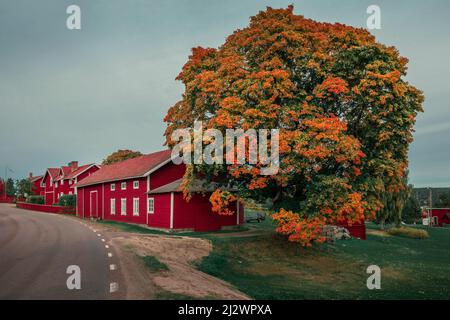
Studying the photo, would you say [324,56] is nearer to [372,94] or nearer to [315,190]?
[372,94]

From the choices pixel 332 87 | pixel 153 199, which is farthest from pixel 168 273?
pixel 153 199

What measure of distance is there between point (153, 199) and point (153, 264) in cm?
1954

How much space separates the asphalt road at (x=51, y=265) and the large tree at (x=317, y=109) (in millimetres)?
8538

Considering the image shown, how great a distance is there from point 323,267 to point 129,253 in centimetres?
1154

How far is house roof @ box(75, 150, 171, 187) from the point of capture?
116 ft

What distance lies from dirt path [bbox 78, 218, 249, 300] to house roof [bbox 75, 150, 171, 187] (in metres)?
12.9

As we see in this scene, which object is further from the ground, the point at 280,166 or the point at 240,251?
the point at 280,166

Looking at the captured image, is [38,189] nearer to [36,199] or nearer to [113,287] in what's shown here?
[36,199]

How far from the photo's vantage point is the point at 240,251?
2380 centimetres

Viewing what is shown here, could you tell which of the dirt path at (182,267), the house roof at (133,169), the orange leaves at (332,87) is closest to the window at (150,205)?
the house roof at (133,169)

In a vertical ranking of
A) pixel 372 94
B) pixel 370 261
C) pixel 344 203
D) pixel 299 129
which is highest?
pixel 372 94
